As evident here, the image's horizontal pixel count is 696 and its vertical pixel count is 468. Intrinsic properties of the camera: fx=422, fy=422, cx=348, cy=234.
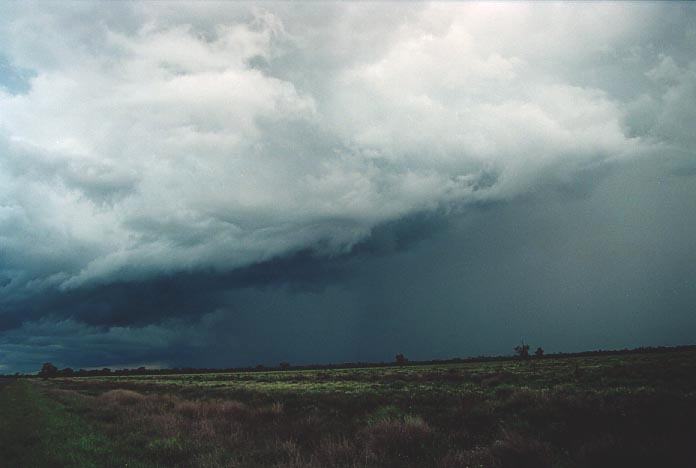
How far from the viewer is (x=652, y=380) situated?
82.4 feet

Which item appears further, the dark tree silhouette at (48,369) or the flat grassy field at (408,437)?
the dark tree silhouette at (48,369)

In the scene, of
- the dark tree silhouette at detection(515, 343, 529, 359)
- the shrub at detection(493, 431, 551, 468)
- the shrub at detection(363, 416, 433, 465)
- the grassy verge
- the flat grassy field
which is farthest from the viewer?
the dark tree silhouette at detection(515, 343, 529, 359)

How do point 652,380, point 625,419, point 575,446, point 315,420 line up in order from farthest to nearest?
1. point 652,380
2. point 315,420
3. point 625,419
4. point 575,446

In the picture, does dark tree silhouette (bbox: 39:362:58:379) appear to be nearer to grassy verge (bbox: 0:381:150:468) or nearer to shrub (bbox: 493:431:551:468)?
grassy verge (bbox: 0:381:150:468)

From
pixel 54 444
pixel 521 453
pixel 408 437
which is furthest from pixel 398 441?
pixel 54 444

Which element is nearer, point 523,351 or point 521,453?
point 521,453

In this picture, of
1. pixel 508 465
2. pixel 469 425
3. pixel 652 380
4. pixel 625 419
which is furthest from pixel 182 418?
pixel 652 380

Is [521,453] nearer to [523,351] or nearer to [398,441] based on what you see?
[398,441]

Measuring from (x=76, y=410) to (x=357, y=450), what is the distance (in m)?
23.3

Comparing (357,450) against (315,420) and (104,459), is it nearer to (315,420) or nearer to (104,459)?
(315,420)

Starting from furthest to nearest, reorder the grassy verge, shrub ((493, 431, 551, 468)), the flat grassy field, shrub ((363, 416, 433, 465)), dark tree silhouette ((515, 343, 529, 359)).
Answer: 1. dark tree silhouette ((515, 343, 529, 359))
2. the grassy verge
3. shrub ((363, 416, 433, 465))
4. the flat grassy field
5. shrub ((493, 431, 551, 468))

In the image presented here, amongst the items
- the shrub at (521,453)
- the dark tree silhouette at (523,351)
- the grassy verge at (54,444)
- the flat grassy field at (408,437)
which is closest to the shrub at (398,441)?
the flat grassy field at (408,437)

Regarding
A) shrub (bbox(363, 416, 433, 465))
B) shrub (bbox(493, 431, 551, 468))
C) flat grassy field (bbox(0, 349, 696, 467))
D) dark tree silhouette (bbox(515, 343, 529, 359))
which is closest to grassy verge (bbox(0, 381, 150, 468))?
flat grassy field (bbox(0, 349, 696, 467))

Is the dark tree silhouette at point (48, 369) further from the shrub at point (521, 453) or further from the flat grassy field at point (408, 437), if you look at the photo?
the shrub at point (521, 453)
